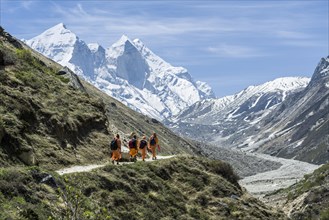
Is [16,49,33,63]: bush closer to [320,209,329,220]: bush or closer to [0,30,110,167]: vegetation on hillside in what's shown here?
[0,30,110,167]: vegetation on hillside

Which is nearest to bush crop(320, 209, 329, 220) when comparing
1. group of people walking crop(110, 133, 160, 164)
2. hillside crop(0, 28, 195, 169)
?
group of people walking crop(110, 133, 160, 164)

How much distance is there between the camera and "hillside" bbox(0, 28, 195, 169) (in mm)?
29531

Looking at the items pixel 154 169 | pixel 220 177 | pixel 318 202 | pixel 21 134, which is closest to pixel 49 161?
pixel 21 134

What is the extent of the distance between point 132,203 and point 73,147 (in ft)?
25.6

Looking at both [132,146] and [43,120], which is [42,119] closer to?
[43,120]

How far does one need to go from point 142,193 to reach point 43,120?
8.74m

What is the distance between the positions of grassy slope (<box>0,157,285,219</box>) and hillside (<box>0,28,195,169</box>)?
3262 millimetres

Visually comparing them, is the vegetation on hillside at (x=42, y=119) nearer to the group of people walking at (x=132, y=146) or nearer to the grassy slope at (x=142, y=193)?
the group of people walking at (x=132, y=146)

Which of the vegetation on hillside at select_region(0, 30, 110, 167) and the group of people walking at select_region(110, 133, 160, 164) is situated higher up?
the vegetation on hillside at select_region(0, 30, 110, 167)

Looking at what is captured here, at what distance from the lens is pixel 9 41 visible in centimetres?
5312

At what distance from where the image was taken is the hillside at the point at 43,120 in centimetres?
2953

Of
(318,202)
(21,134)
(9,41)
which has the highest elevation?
(9,41)

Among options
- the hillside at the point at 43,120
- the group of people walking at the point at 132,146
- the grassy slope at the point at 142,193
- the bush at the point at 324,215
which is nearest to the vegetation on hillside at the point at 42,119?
the hillside at the point at 43,120

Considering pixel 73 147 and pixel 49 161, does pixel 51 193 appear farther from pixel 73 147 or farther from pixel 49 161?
pixel 73 147
